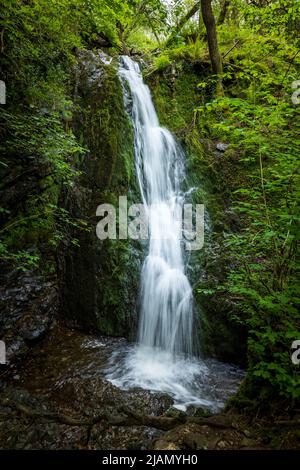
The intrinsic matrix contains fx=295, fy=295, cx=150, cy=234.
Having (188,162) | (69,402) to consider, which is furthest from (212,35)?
(69,402)

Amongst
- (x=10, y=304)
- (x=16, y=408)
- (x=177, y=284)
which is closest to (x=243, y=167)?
(x=177, y=284)

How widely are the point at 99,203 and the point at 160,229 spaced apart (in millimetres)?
1363

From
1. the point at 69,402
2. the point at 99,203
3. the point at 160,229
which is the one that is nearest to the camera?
the point at 69,402

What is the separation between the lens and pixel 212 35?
7410mm

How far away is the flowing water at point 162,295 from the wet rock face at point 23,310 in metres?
1.39

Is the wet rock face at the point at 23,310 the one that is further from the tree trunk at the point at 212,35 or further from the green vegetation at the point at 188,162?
the tree trunk at the point at 212,35

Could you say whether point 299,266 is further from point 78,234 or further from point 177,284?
point 78,234

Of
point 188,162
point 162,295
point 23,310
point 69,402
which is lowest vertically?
point 69,402

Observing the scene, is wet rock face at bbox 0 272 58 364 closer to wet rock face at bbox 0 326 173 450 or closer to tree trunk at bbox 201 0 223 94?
wet rock face at bbox 0 326 173 450

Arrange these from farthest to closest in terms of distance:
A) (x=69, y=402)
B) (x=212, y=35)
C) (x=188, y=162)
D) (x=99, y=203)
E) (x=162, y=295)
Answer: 1. (x=212, y=35)
2. (x=188, y=162)
3. (x=99, y=203)
4. (x=162, y=295)
5. (x=69, y=402)

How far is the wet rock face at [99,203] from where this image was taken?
5.43 meters

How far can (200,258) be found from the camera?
5750 millimetres

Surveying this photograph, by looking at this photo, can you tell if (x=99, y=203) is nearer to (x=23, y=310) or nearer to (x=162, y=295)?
(x=162, y=295)
